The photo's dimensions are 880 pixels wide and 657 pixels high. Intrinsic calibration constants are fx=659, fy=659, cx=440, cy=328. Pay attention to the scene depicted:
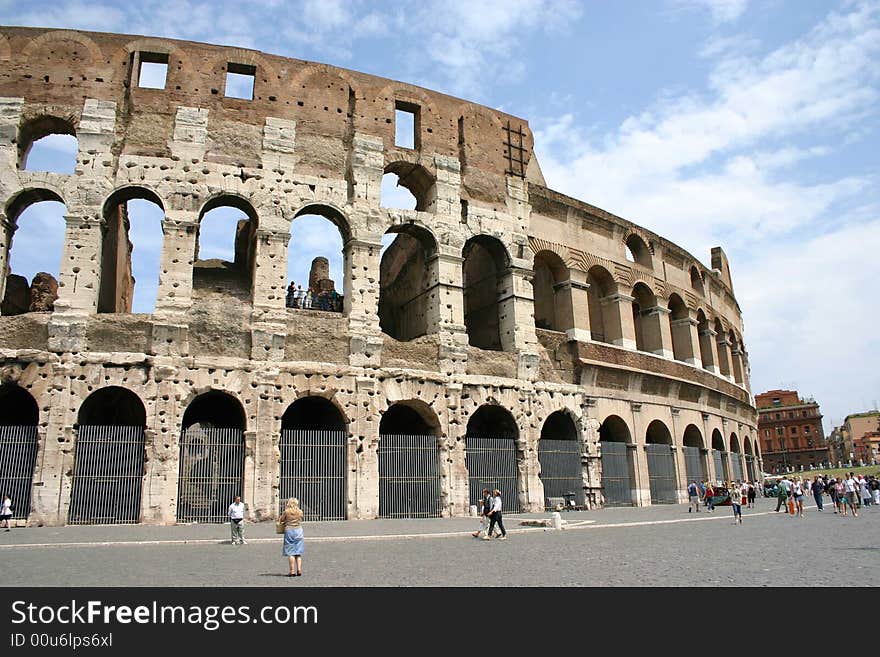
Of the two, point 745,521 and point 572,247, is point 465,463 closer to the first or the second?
point 745,521

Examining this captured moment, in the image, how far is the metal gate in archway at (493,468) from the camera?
1661 cm

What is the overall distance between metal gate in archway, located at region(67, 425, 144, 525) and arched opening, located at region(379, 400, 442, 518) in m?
5.29

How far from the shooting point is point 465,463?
53.8 feet

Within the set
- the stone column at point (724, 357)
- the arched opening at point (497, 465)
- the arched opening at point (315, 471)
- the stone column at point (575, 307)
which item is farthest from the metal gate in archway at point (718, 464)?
the arched opening at point (315, 471)

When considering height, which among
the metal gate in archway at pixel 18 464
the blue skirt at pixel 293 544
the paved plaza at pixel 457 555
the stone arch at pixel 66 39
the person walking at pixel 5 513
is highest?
the stone arch at pixel 66 39

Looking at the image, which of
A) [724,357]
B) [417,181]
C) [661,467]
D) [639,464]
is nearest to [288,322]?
[417,181]

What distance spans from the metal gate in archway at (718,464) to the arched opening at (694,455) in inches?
31.8

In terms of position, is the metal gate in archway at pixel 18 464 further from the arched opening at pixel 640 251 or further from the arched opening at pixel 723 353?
the arched opening at pixel 723 353

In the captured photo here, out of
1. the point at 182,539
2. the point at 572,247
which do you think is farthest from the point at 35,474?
the point at 572,247

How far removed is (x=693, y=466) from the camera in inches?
890

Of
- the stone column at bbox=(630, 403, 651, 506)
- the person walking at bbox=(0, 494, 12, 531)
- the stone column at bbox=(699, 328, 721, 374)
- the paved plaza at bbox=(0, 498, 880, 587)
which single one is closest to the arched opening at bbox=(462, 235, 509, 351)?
the stone column at bbox=(630, 403, 651, 506)

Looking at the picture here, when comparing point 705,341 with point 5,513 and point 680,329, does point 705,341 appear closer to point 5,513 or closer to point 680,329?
point 680,329

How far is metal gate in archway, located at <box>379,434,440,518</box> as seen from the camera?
51.0ft

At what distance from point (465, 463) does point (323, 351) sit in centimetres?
450
